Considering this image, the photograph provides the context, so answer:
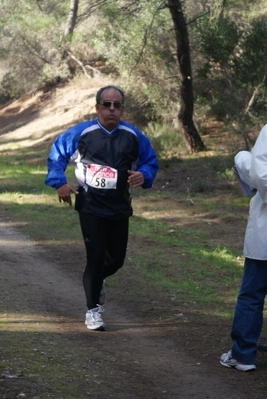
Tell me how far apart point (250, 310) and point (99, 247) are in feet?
4.88

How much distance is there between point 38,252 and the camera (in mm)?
10758

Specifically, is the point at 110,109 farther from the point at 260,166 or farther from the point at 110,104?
the point at 260,166

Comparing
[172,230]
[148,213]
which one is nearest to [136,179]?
[172,230]

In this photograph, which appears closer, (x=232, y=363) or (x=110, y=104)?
(x=232, y=363)

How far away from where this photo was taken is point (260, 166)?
17.3 feet

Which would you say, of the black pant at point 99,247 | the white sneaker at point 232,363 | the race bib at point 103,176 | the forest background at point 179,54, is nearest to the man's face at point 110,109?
the race bib at point 103,176

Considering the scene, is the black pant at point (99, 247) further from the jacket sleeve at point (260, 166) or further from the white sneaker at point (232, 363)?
the jacket sleeve at point (260, 166)

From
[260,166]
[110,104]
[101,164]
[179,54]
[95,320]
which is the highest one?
[110,104]

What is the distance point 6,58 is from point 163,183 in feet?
70.0

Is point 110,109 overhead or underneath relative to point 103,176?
overhead

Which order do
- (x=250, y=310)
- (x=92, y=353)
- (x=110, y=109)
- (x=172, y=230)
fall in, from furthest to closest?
(x=172, y=230) < (x=110, y=109) < (x=92, y=353) < (x=250, y=310)

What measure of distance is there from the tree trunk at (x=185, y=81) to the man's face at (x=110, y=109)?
12275mm

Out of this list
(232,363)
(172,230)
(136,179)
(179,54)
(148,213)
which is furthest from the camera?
(179,54)

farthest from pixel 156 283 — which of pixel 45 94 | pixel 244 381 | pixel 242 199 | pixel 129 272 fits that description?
pixel 45 94
